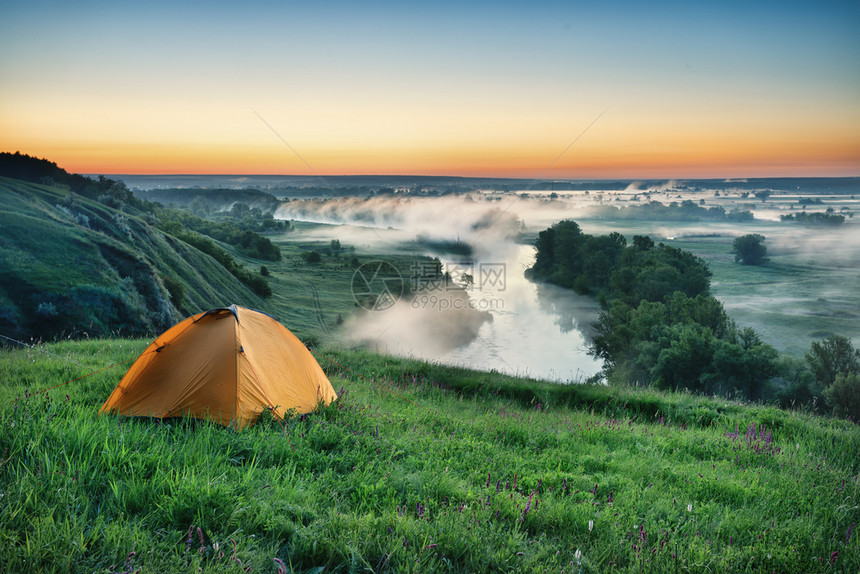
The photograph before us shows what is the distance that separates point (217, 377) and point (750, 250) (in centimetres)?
18104

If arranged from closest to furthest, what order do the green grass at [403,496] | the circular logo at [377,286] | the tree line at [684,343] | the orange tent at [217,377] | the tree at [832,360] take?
the green grass at [403,496]
the orange tent at [217,377]
the tree line at [684,343]
the tree at [832,360]
the circular logo at [377,286]

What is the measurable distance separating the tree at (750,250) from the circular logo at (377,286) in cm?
11239

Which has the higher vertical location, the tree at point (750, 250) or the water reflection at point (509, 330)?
the tree at point (750, 250)

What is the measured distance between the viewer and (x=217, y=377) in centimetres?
820

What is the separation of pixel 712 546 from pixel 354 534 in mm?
3969

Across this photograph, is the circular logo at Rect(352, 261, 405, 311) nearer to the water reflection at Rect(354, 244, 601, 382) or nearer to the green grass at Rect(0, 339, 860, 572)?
the water reflection at Rect(354, 244, 601, 382)

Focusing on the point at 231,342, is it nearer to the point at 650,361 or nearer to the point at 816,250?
the point at 650,361

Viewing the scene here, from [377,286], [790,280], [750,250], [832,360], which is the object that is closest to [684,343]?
[832,360]

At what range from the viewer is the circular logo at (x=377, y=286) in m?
141

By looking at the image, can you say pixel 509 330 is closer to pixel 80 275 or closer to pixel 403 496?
pixel 80 275

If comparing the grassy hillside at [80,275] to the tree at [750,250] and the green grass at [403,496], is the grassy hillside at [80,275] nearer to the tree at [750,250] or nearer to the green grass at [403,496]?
the green grass at [403,496]

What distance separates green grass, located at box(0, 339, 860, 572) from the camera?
14.5 ft

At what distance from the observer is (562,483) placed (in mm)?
6715

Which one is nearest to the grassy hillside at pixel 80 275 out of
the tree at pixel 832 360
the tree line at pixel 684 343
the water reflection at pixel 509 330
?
the tree line at pixel 684 343
